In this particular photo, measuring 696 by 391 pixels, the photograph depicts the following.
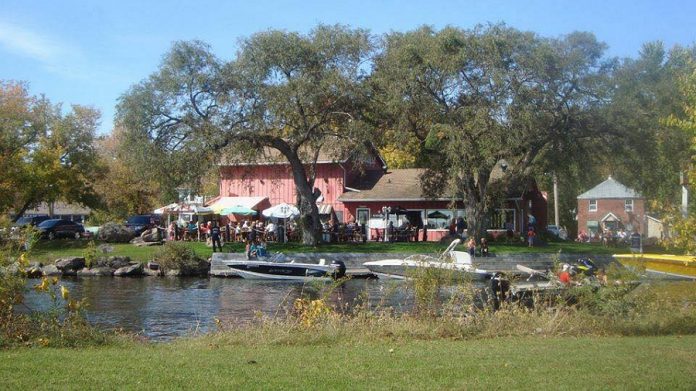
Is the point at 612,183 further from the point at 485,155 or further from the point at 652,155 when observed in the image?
the point at 485,155

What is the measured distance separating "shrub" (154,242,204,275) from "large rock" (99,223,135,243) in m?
8.93

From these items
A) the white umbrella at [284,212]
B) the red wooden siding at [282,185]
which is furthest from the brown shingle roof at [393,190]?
the white umbrella at [284,212]

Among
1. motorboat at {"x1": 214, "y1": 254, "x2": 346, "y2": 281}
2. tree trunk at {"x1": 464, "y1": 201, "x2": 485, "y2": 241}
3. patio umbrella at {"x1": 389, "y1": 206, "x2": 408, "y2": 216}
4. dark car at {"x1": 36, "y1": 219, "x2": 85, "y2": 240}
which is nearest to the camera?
motorboat at {"x1": 214, "y1": 254, "x2": 346, "y2": 281}

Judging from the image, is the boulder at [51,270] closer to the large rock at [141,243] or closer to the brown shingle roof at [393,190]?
the large rock at [141,243]

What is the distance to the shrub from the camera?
36781 millimetres

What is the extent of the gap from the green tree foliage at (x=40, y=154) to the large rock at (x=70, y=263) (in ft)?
34.4

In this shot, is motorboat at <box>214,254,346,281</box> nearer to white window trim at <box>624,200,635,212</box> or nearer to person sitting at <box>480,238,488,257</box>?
person sitting at <box>480,238,488,257</box>

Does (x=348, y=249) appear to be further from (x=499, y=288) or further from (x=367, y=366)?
(x=367, y=366)

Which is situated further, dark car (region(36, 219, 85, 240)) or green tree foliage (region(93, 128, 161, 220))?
green tree foliage (region(93, 128, 161, 220))

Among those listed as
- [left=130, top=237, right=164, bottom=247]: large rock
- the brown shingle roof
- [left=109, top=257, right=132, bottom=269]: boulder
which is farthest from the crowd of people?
[left=109, top=257, right=132, bottom=269]: boulder

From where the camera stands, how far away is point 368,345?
11.5 metres

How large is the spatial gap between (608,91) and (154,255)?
1004 inches

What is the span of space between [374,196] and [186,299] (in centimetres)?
2320

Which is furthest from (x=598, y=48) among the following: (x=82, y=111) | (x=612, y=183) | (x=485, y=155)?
(x=82, y=111)
